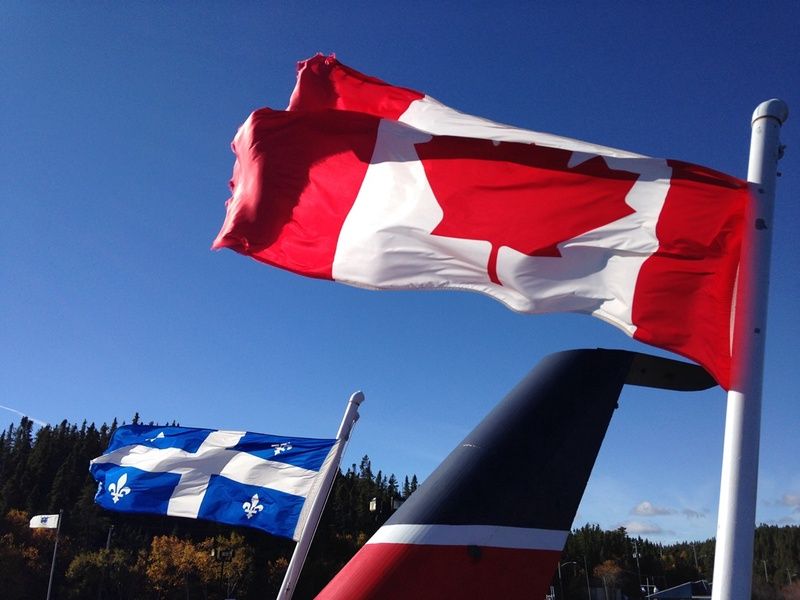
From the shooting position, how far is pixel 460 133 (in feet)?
17.7

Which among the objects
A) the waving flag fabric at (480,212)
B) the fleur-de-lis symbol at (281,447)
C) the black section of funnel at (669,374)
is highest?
the waving flag fabric at (480,212)

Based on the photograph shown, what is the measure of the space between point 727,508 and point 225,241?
177 inches

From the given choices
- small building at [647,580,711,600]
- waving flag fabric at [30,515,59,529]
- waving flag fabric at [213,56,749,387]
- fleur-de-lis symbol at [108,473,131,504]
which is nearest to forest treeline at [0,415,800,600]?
small building at [647,580,711,600]

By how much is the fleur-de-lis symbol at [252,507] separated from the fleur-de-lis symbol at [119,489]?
243cm

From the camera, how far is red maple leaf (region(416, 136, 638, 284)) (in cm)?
467

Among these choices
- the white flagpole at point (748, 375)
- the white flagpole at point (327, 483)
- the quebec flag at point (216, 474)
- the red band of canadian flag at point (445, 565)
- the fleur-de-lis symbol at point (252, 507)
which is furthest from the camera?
the fleur-de-lis symbol at point (252, 507)

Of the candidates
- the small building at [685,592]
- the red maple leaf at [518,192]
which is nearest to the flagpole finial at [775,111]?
the red maple leaf at [518,192]

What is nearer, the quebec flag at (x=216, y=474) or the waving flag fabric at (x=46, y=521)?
the quebec flag at (x=216, y=474)

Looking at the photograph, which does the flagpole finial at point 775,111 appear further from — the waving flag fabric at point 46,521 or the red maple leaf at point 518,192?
the waving flag fabric at point 46,521

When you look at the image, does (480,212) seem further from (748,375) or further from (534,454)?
(748,375)

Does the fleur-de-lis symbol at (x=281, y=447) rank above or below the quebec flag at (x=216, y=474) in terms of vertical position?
above

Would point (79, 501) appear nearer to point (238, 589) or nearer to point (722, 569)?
point (238, 589)

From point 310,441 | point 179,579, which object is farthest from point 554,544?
point 179,579

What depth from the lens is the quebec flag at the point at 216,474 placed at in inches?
360
